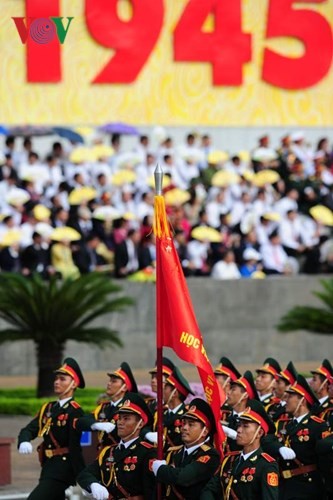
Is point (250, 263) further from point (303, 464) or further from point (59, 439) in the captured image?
point (303, 464)

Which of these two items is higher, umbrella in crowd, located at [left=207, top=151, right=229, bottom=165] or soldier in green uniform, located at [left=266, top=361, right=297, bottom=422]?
umbrella in crowd, located at [left=207, top=151, right=229, bottom=165]

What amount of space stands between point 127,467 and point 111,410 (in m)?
2.04

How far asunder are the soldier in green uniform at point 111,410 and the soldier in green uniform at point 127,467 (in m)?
1.02

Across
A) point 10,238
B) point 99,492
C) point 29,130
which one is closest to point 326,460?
point 99,492

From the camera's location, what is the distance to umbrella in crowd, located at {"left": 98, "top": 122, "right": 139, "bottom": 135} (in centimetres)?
3226

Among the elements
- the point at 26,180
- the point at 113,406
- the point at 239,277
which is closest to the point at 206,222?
the point at 239,277

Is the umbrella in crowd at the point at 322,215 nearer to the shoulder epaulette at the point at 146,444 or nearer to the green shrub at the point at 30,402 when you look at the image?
the green shrub at the point at 30,402

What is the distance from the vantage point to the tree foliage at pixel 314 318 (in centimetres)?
2562

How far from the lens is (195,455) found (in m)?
13.2

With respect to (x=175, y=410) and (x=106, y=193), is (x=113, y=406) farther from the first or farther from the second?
(x=106, y=193)

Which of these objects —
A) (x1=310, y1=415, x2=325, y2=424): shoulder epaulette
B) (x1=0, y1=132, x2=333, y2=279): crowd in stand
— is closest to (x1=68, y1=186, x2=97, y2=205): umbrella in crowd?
(x1=0, y1=132, x2=333, y2=279): crowd in stand

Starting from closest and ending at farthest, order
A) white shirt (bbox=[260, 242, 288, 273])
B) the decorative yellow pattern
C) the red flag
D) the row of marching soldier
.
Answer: the row of marching soldier, the red flag, white shirt (bbox=[260, 242, 288, 273]), the decorative yellow pattern

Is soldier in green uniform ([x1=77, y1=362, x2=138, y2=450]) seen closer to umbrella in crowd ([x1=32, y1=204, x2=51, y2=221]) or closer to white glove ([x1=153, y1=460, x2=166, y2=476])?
white glove ([x1=153, y1=460, x2=166, y2=476])

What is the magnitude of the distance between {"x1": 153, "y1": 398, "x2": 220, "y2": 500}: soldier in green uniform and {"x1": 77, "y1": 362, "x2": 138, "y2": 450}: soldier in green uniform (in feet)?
5.39
